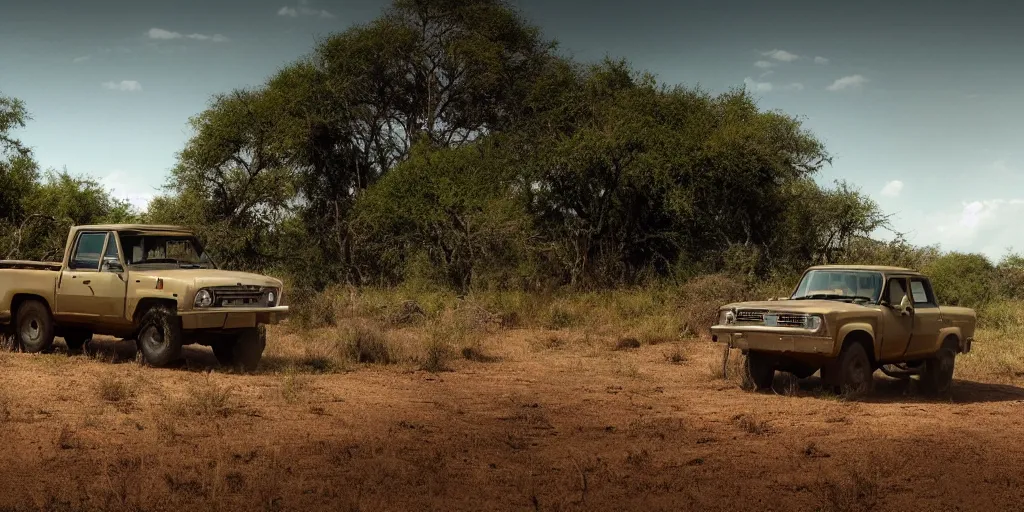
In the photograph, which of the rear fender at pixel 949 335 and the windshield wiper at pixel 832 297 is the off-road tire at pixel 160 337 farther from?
the rear fender at pixel 949 335

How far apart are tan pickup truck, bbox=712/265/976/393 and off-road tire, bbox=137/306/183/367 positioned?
23.4 feet

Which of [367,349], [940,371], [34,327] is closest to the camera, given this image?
[940,371]

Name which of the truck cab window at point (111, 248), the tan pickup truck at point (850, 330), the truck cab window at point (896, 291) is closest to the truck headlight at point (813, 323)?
the tan pickup truck at point (850, 330)

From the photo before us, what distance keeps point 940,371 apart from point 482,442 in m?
7.18

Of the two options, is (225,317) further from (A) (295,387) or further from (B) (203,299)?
(A) (295,387)

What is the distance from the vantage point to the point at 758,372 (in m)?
12.4

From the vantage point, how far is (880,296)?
11.8m

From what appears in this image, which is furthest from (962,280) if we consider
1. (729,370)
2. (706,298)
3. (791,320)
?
(791,320)

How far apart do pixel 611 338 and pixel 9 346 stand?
10.7 m

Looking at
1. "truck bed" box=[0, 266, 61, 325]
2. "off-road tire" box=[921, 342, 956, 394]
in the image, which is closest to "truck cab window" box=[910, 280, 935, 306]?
"off-road tire" box=[921, 342, 956, 394]

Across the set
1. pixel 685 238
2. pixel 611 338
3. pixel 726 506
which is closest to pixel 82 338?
pixel 611 338

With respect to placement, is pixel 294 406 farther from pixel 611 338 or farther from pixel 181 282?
pixel 611 338

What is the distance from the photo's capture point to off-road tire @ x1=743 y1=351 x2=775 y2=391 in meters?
12.3

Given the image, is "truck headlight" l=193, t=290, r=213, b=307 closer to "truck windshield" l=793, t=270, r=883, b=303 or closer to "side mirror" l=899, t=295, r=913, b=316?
"truck windshield" l=793, t=270, r=883, b=303
